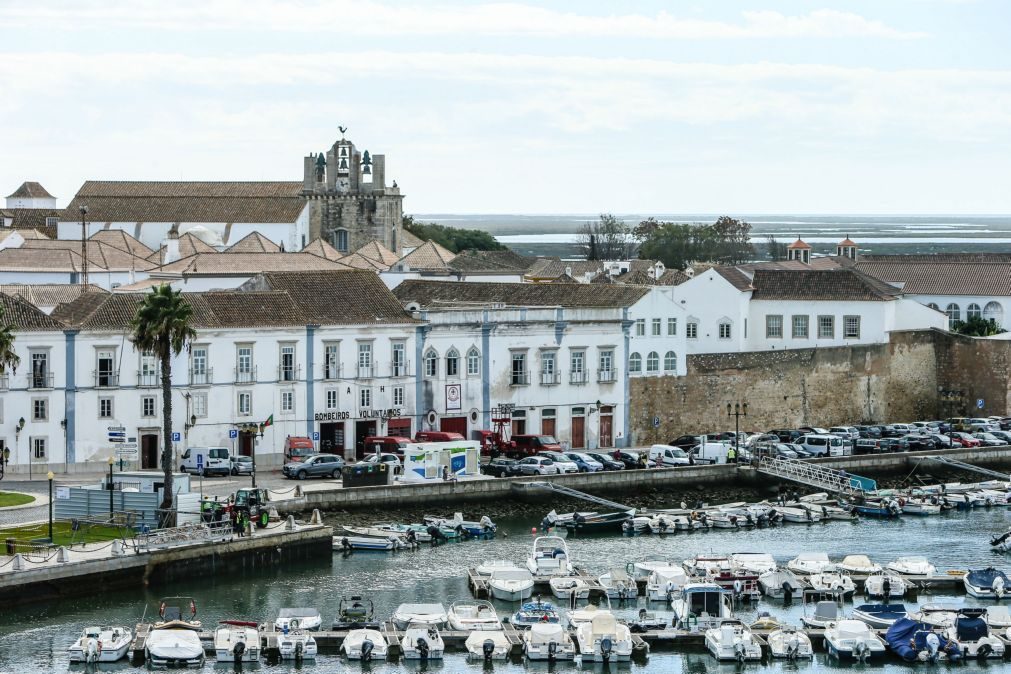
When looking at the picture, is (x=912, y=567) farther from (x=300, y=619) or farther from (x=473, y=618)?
(x=300, y=619)

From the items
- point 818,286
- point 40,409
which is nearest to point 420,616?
point 40,409

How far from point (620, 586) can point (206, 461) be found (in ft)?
65.1

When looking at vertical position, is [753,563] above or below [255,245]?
below

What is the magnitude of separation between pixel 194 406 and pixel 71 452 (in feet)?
15.5

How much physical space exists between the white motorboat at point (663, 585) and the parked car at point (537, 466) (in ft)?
57.0

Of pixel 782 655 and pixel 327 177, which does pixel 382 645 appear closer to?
pixel 782 655

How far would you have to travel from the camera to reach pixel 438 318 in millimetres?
80188

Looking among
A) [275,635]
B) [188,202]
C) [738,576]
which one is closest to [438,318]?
[738,576]

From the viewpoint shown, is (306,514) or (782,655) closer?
(782,655)

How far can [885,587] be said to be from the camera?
5872cm

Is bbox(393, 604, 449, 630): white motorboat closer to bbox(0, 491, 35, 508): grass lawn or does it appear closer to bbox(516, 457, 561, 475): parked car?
bbox(0, 491, 35, 508): grass lawn

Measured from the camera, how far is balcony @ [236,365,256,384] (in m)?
75.5

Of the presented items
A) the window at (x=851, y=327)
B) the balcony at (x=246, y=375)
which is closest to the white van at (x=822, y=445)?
the window at (x=851, y=327)

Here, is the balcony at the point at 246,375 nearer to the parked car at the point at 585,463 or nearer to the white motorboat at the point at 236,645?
the parked car at the point at 585,463
